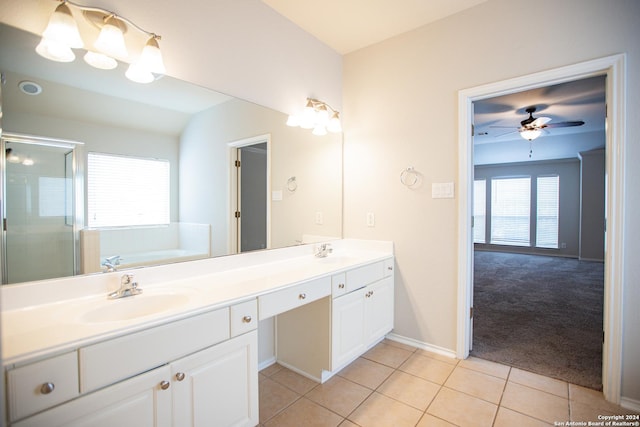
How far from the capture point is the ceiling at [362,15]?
2.25 m

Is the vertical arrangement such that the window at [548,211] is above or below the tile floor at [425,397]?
above

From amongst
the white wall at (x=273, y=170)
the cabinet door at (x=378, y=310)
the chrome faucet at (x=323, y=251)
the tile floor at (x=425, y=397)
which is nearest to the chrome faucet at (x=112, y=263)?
the white wall at (x=273, y=170)

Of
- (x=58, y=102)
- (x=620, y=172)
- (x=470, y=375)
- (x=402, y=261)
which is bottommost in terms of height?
(x=470, y=375)

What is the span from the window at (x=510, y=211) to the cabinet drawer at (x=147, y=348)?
7998 millimetres

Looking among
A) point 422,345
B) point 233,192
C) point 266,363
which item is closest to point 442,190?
point 422,345

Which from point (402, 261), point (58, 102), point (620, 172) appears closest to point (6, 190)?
point (58, 102)

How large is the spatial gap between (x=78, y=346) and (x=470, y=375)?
2286 millimetres

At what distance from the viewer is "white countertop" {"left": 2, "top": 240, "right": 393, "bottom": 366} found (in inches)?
40.4

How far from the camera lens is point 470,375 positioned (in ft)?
7.16

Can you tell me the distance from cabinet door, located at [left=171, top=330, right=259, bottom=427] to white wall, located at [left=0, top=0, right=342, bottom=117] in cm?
148

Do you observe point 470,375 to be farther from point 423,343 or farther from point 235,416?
point 235,416

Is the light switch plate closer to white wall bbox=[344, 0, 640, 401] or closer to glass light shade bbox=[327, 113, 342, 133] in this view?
white wall bbox=[344, 0, 640, 401]

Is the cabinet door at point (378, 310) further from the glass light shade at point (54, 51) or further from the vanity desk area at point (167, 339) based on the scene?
the glass light shade at point (54, 51)

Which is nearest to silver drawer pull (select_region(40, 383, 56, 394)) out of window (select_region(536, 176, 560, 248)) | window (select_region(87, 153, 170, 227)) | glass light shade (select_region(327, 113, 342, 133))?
window (select_region(87, 153, 170, 227))
